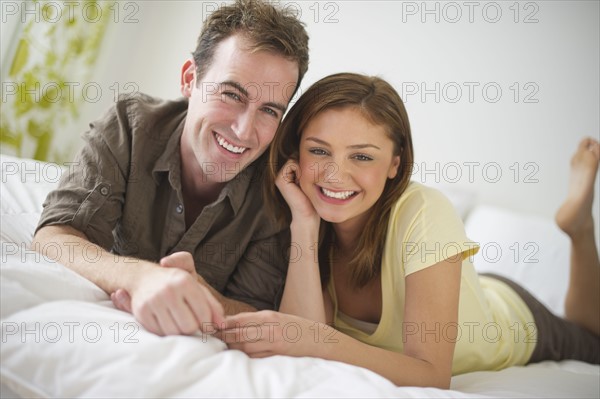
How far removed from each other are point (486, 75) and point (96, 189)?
1752mm

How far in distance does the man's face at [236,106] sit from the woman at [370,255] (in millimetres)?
66

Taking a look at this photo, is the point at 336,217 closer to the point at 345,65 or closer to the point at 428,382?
the point at 428,382

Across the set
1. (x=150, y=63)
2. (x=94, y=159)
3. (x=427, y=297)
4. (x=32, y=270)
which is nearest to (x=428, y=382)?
(x=427, y=297)

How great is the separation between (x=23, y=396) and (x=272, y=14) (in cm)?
98

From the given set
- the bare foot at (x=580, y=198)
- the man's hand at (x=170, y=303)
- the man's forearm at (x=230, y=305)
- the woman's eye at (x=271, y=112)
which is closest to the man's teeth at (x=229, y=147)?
the woman's eye at (x=271, y=112)

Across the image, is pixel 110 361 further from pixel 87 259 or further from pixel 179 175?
pixel 179 175

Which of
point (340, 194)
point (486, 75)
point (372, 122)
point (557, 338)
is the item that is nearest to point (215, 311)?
point (340, 194)

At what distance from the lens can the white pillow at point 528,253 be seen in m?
1.89

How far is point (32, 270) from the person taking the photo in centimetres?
80

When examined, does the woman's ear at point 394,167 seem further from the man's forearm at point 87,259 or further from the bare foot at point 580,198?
the bare foot at point 580,198

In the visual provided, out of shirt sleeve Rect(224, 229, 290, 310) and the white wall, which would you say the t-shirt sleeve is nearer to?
shirt sleeve Rect(224, 229, 290, 310)

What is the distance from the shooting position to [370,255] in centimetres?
125

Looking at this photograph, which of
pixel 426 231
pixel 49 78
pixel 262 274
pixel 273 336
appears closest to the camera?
pixel 273 336

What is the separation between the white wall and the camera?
2180 mm
